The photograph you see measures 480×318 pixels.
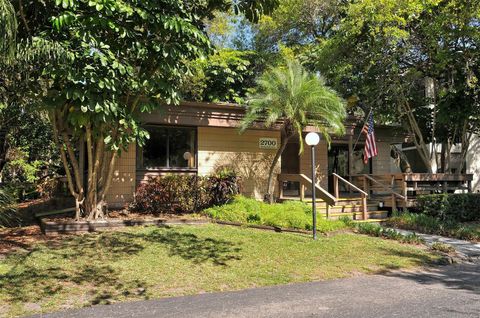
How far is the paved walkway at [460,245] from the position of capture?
9.86 m

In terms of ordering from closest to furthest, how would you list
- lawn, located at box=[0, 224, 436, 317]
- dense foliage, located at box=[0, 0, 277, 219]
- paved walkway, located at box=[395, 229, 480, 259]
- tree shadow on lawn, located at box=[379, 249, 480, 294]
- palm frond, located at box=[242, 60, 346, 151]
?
1. lawn, located at box=[0, 224, 436, 317]
2. tree shadow on lawn, located at box=[379, 249, 480, 294]
3. dense foliage, located at box=[0, 0, 277, 219]
4. paved walkway, located at box=[395, 229, 480, 259]
5. palm frond, located at box=[242, 60, 346, 151]

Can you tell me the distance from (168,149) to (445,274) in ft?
28.0

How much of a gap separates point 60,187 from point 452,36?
15.3m

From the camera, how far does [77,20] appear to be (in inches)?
296

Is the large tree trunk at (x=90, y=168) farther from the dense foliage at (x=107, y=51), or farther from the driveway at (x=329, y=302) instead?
the driveway at (x=329, y=302)

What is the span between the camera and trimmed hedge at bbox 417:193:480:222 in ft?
45.3

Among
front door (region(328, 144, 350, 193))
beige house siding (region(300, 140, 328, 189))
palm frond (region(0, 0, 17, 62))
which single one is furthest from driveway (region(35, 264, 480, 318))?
front door (region(328, 144, 350, 193))

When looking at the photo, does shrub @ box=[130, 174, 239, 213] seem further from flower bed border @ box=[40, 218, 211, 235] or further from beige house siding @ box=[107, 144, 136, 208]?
flower bed border @ box=[40, 218, 211, 235]

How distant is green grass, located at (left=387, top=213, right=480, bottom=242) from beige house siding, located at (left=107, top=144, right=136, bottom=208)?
8225 millimetres

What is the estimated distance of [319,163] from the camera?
54.1 feet

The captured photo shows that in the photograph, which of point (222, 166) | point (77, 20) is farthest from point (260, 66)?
point (77, 20)

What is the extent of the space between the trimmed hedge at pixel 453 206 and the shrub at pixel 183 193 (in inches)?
255

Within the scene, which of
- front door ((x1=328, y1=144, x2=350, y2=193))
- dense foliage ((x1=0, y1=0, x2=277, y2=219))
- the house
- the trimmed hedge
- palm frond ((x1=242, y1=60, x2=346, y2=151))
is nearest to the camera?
dense foliage ((x1=0, y1=0, x2=277, y2=219))

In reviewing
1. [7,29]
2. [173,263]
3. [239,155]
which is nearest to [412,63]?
[239,155]
